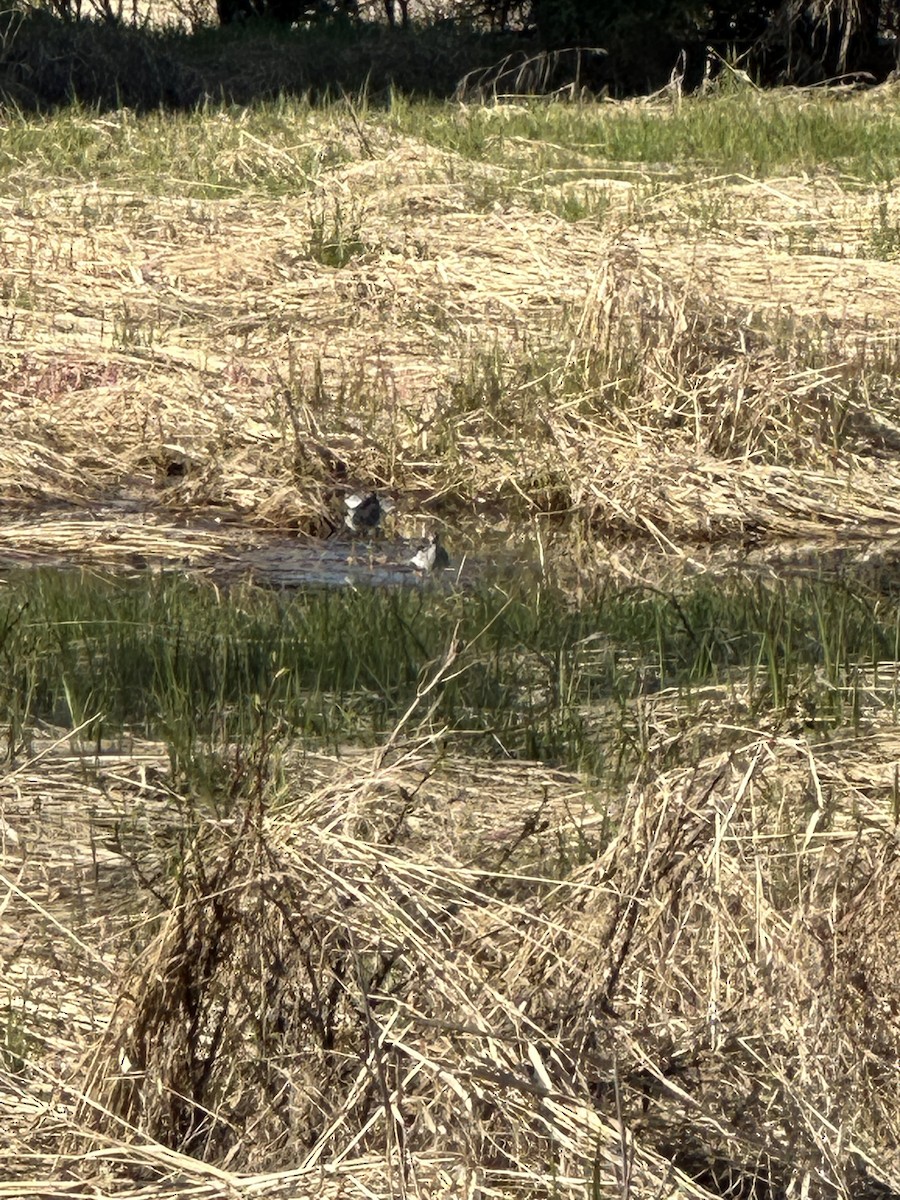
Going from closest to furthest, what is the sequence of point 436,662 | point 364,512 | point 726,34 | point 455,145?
1. point 436,662
2. point 364,512
3. point 455,145
4. point 726,34

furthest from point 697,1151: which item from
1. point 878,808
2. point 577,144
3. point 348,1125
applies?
point 577,144

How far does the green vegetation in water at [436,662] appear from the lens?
14.7 ft

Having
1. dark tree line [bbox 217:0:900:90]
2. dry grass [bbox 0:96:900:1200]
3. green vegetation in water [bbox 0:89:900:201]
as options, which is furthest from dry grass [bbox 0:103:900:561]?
dark tree line [bbox 217:0:900:90]

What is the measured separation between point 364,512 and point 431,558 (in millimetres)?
612

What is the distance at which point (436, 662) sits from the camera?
14.9 feet

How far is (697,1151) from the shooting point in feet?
8.99

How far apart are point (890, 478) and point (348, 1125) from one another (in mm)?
5502

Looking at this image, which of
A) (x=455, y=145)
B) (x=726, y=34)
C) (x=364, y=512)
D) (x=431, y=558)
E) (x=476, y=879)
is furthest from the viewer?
(x=726, y=34)

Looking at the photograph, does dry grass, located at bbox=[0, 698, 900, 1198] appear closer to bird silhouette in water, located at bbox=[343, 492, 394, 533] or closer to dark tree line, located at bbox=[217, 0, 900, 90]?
bird silhouette in water, located at bbox=[343, 492, 394, 533]

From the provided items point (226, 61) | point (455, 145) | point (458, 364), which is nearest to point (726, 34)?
point (226, 61)

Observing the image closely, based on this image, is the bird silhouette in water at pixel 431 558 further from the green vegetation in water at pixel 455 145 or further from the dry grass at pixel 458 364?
Result: the green vegetation in water at pixel 455 145

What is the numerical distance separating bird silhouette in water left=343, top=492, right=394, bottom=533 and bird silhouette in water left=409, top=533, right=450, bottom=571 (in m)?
0.38

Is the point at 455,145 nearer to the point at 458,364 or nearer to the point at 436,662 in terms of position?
the point at 458,364

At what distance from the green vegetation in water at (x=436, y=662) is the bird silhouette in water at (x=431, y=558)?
29.4 inches
